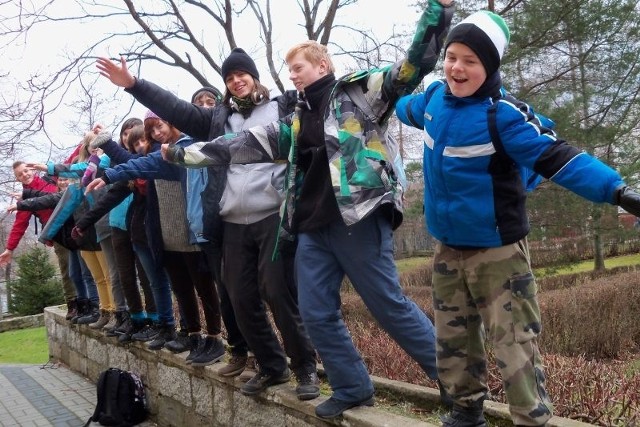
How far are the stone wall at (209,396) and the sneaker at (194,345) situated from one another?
0.25 feet

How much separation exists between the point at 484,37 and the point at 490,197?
0.60 metres

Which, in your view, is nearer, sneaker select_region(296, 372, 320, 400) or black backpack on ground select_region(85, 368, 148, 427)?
sneaker select_region(296, 372, 320, 400)

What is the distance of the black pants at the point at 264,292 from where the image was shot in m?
3.47

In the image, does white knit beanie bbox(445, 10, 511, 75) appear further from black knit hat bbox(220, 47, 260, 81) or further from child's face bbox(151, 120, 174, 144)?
child's face bbox(151, 120, 174, 144)

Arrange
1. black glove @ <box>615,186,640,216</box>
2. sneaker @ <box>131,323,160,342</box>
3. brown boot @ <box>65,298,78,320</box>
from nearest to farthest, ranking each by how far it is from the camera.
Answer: black glove @ <box>615,186,640,216</box>, sneaker @ <box>131,323,160,342</box>, brown boot @ <box>65,298,78,320</box>

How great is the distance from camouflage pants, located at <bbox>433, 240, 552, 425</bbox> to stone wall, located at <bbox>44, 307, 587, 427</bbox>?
1.21 feet

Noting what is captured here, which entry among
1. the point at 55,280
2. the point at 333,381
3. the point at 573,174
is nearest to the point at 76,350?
the point at 333,381

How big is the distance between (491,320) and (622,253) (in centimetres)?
2009

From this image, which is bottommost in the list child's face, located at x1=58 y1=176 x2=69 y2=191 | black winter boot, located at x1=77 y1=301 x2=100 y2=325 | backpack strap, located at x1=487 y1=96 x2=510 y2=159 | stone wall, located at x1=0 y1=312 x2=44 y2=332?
stone wall, located at x1=0 y1=312 x2=44 y2=332

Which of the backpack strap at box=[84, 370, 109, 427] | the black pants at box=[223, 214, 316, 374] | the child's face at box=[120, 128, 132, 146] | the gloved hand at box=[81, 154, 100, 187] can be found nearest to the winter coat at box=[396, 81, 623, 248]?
the black pants at box=[223, 214, 316, 374]

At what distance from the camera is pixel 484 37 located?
2227 mm

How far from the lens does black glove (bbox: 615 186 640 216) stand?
1.82 metres

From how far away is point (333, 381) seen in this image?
3.02 metres

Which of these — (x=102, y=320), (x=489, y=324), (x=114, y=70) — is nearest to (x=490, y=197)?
(x=489, y=324)
